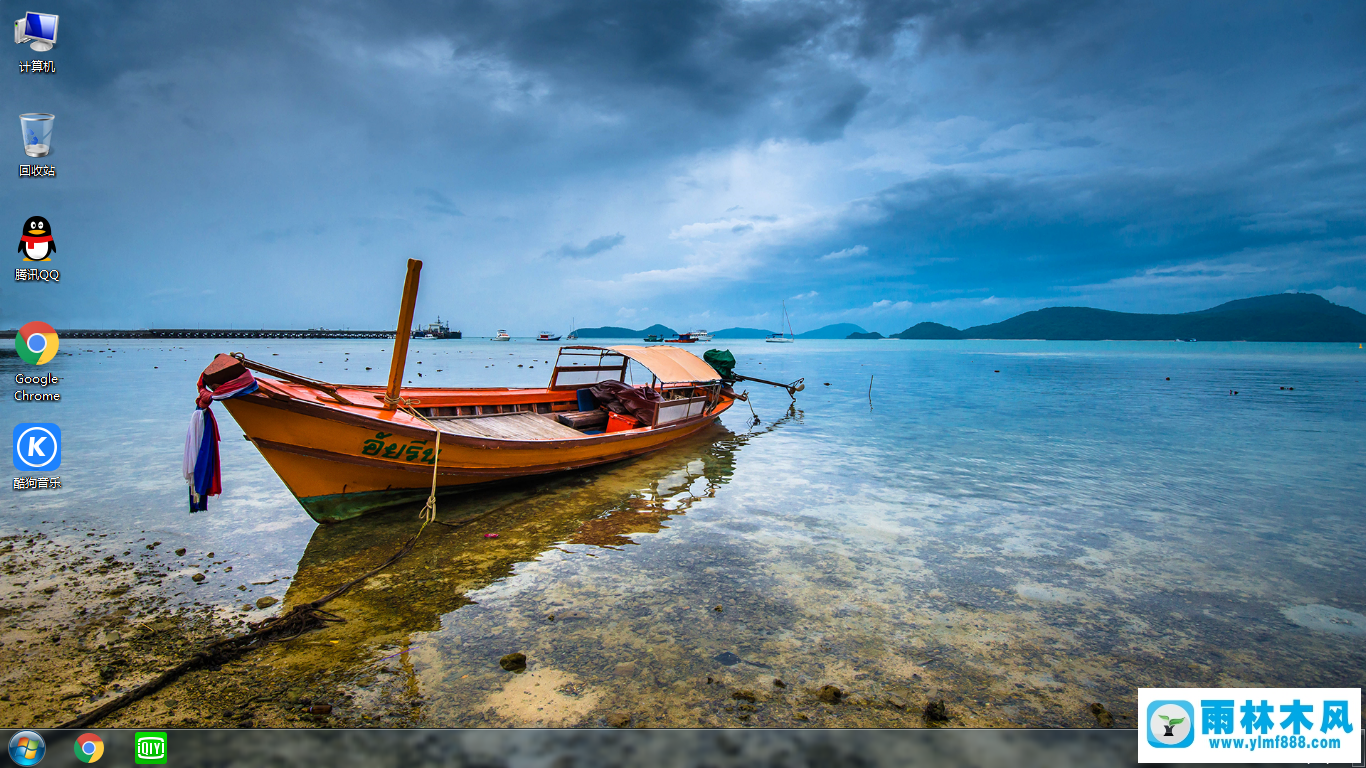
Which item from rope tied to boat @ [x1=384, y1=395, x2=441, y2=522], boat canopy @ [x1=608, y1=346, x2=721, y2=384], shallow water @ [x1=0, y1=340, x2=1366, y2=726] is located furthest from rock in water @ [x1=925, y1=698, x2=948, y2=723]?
boat canopy @ [x1=608, y1=346, x2=721, y2=384]

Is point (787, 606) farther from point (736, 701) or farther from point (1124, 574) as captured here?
point (1124, 574)

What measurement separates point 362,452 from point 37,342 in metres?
4.00

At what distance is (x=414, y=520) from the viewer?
361 inches

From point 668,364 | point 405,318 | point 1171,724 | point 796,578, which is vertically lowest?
point 796,578

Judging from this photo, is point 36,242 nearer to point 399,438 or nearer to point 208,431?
point 208,431

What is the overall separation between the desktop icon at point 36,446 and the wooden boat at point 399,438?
2350 mm

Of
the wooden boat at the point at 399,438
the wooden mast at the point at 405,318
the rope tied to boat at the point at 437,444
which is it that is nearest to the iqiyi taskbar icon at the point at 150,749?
the wooden boat at the point at 399,438

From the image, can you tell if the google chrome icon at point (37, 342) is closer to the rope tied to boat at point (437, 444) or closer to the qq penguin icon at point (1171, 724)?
the rope tied to boat at point (437, 444)

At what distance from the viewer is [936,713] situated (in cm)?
438

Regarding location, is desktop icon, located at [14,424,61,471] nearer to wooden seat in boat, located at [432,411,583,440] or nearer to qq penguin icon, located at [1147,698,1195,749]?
wooden seat in boat, located at [432,411,583,440]

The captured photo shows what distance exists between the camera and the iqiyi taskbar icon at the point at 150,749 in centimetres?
255

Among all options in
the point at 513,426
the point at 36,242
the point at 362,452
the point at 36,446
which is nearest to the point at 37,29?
the point at 36,242

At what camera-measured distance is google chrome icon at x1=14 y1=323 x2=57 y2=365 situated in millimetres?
4570

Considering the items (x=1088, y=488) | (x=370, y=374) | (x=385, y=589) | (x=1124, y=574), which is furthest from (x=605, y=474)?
(x=370, y=374)
